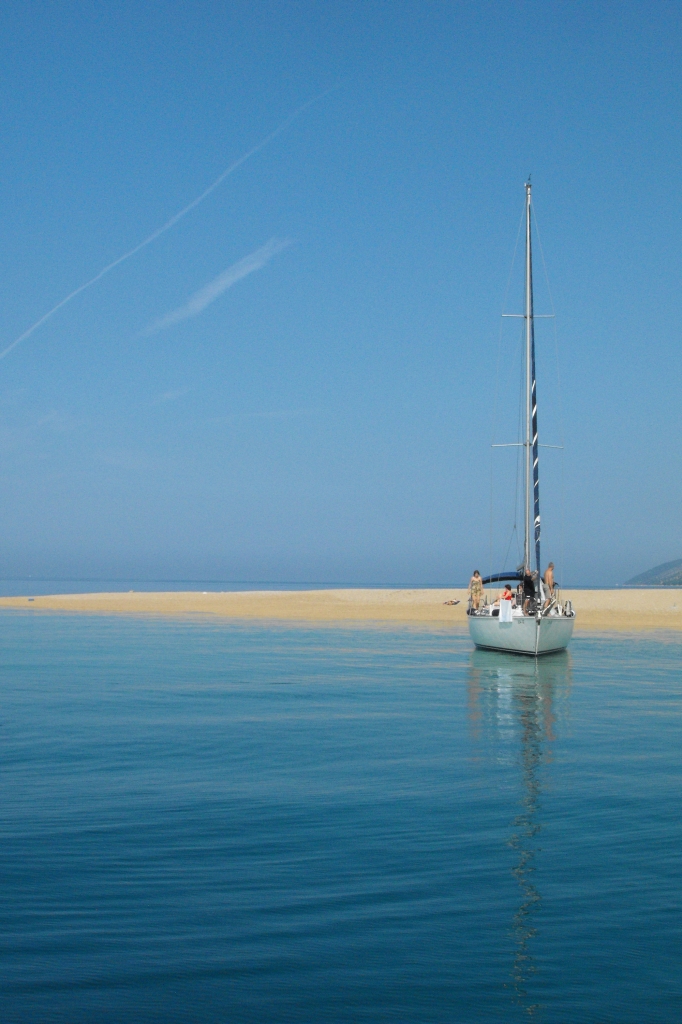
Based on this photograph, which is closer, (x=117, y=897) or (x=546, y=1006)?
(x=546, y=1006)

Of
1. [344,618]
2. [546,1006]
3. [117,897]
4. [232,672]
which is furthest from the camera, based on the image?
[344,618]

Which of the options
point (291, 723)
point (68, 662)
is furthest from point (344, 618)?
point (291, 723)

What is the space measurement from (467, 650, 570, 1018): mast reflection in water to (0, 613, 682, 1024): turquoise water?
1.8 inches

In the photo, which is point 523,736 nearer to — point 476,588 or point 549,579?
point 549,579

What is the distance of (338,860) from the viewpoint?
30.5 ft

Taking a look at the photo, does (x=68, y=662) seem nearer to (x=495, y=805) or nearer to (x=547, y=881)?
(x=495, y=805)

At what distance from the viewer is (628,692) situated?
22.8 m

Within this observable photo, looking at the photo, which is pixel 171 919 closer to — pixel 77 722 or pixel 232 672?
pixel 77 722

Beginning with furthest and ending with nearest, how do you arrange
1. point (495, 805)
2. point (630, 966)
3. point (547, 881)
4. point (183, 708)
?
point (183, 708)
point (495, 805)
point (547, 881)
point (630, 966)

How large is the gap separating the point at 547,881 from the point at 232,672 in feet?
59.5

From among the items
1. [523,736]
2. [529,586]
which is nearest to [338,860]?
[523,736]

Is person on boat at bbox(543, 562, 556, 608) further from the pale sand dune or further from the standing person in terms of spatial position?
the pale sand dune

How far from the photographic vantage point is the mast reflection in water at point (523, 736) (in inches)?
293

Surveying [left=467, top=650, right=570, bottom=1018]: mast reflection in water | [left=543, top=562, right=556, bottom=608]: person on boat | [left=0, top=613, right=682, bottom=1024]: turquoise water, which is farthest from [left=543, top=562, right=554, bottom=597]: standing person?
[left=0, top=613, right=682, bottom=1024]: turquoise water
